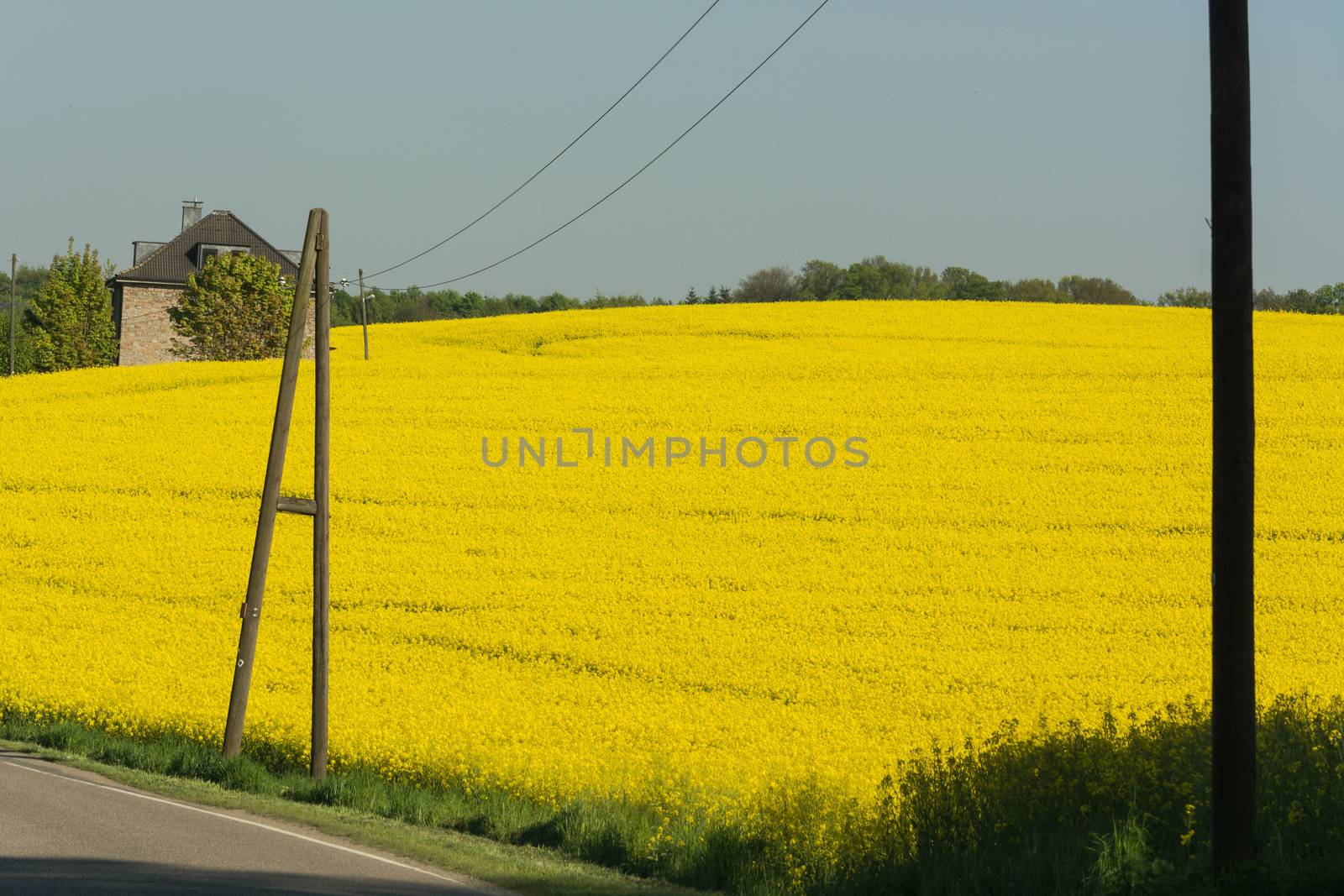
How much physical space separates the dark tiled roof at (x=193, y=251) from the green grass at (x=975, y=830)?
250 feet

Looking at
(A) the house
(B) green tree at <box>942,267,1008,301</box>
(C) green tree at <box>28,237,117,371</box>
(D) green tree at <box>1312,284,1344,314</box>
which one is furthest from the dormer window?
(D) green tree at <box>1312,284,1344,314</box>

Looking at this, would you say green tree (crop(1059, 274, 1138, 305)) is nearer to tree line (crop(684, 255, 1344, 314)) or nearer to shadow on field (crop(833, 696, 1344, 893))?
tree line (crop(684, 255, 1344, 314))

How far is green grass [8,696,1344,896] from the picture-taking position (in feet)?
29.1

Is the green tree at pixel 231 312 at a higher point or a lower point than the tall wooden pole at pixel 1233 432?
higher

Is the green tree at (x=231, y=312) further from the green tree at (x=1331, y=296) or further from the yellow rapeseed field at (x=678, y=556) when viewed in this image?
the green tree at (x=1331, y=296)

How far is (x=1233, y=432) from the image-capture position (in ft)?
28.2

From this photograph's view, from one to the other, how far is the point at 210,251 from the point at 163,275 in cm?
330

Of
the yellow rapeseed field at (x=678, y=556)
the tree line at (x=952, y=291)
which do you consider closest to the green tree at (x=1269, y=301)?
the tree line at (x=952, y=291)

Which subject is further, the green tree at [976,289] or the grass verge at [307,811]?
the green tree at [976,289]

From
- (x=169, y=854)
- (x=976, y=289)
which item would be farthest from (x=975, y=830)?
(x=976, y=289)

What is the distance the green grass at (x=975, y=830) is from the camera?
8875 mm

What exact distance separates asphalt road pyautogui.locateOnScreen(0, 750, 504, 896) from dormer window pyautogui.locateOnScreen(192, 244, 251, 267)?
76.1 metres

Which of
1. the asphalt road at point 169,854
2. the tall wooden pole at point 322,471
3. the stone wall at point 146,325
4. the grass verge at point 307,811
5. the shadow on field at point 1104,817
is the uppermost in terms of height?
the stone wall at point 146,325

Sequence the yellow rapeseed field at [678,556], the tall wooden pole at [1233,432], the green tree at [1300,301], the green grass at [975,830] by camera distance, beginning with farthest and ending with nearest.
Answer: the green tree at [1300,301]
the yellow rapeseed field at [678,556]
the green grass at [975,830]
the tall wooden pole at [1233,432]
